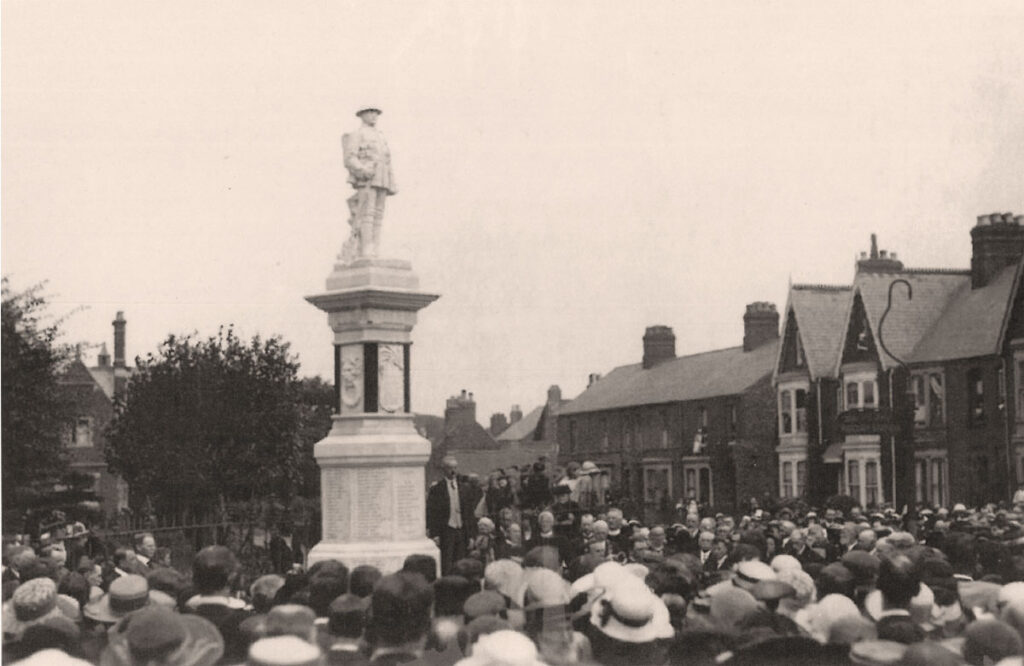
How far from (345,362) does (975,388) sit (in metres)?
23.8

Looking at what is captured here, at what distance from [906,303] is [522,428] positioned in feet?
178

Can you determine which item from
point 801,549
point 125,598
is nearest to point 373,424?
point 801,549

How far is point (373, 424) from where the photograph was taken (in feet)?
60.2

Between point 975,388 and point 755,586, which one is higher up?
point 975,388

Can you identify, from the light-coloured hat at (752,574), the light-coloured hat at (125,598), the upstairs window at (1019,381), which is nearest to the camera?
the light-coloured hat at (125,598)

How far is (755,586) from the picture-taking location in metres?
8.42

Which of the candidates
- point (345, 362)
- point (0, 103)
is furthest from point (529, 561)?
point (345, 362)

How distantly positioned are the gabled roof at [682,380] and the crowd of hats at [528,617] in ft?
136

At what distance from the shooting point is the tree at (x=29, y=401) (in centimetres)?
1892

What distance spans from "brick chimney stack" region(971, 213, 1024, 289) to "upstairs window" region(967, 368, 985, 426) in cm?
366

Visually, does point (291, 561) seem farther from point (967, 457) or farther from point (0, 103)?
point (967, 457)

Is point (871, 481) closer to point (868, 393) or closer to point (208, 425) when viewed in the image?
point (868, 393)

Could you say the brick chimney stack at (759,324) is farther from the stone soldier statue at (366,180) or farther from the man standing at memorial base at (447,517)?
the stone soldier statue at (366,180)

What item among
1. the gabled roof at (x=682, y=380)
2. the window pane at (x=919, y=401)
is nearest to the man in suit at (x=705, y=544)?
the window pane at (x=919, y=401)
